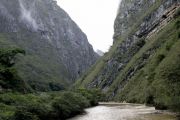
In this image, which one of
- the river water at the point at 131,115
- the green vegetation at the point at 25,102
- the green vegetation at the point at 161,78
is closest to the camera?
the green vegetation at the point at 25,102

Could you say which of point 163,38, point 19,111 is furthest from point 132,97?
point 19,111

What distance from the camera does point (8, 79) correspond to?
10819cm

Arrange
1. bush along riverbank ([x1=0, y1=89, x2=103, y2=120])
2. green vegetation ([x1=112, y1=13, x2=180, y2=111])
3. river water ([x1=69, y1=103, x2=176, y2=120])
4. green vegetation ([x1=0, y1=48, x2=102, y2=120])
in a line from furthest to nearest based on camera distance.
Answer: green vegetation ([x1=112, y1=13, x2=180, y2=111])
river water ([x1=69, y1=103, x2=176, y2=120])
green vegetation ([x1=0, y1=48, x2=102, y2=120])
bush along riverbank ([x1=0, y1=89, x2=103, y2=120])

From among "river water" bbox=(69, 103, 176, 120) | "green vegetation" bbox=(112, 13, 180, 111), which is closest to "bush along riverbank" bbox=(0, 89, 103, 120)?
"river water" bbox=(69, 103, 176, 120)

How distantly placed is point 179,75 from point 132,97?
72791mm

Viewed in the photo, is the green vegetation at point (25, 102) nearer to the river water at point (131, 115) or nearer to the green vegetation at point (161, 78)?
the river water at point (131, 115)

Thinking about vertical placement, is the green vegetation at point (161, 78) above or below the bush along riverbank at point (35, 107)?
above

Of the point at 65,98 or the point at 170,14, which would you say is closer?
the point at 65,98

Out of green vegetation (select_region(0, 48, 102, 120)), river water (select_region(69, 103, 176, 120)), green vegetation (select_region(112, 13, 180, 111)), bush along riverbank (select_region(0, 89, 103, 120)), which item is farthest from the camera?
green vegetation (select_region(112, 13, 180, 111))

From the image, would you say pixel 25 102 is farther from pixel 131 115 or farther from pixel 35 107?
pixel 131 115

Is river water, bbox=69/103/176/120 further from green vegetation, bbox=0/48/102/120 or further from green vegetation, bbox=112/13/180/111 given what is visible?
green vegetation, bbox=0/48/102/120

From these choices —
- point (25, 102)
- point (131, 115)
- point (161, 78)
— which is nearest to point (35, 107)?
point (25, 102)

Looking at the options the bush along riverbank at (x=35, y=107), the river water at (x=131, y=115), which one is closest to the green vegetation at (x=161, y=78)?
the river water at (x=131, y=115)

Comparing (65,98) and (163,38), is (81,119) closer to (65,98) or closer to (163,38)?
(65,98)
